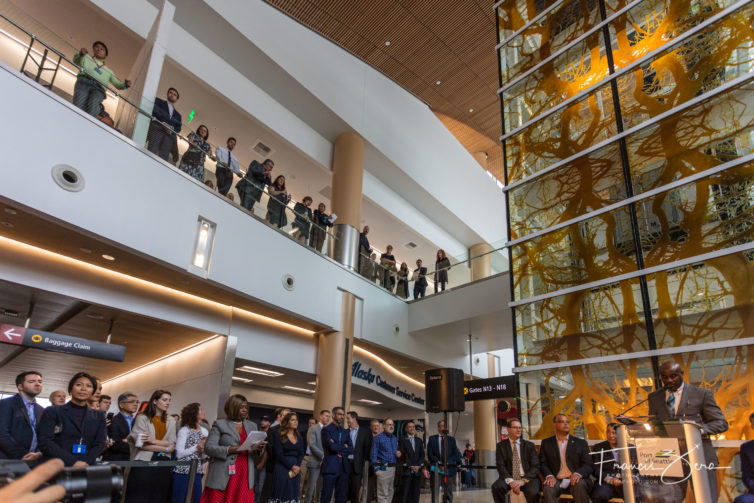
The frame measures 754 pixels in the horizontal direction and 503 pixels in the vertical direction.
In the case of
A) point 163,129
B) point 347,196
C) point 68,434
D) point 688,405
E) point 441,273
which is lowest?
point 68,434

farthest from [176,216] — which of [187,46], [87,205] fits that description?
[187,46]

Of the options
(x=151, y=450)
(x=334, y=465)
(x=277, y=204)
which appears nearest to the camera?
(x=151, y=450)

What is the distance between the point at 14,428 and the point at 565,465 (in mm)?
5031

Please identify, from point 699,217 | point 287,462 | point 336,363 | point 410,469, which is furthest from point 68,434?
point 336,363

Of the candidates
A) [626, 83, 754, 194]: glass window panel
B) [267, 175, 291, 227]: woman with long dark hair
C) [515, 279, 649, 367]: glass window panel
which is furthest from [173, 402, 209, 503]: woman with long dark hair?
[626, 83, 754, 194]: glass window panel

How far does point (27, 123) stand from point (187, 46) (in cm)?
507

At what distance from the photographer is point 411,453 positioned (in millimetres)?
7797

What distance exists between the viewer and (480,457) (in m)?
15.3

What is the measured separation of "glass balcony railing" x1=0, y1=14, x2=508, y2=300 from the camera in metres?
6.25

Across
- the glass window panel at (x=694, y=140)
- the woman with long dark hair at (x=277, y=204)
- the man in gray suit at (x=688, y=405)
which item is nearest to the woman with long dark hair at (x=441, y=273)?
the woman with long dark hair at (x=277, y=204)

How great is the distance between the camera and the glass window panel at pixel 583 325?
5.63 meters

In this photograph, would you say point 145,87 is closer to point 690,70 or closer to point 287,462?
point 287,462

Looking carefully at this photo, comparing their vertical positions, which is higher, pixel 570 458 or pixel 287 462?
pixel 570 458

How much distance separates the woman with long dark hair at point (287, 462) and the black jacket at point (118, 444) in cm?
146
